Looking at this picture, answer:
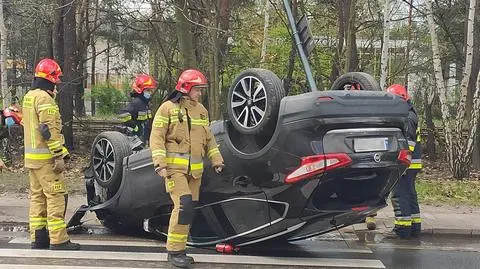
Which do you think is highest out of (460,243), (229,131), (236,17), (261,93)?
(236,17)

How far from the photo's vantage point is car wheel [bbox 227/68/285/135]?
5691mm

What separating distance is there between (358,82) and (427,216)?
3.59 m

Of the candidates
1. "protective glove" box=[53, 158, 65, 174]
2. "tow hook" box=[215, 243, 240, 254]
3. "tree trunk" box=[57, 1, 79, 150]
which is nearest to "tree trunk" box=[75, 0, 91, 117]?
"tree trunk" box=[57, 1, 79, 150]

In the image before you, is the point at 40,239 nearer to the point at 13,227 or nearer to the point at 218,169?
the point at 13,227

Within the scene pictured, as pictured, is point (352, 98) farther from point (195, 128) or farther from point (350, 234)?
point (350, 234)

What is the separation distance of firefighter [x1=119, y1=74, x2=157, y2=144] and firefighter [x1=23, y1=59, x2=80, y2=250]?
7.83 ft

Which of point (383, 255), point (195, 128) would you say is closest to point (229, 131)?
point (195, 128)

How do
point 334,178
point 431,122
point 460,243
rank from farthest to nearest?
point 431,122, point 460,243, point 334,178

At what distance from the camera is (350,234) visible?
812 cm

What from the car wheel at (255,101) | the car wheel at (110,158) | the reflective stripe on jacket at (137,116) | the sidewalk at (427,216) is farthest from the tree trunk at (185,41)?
the car wheel at (255,101)

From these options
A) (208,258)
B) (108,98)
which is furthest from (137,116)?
(108,98)

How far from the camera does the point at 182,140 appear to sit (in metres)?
6.10

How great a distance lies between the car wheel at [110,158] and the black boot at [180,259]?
141 centimetres

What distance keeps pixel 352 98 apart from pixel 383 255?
2247 millimetres
